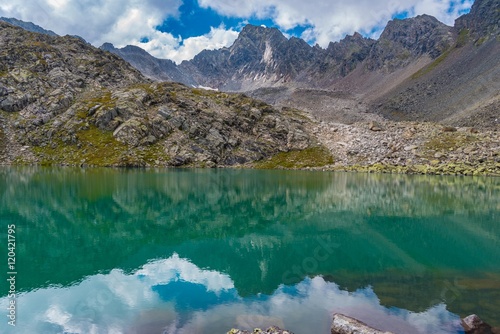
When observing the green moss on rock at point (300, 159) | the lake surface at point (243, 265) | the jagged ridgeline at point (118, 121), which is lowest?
the lake surface at point (243, 265)

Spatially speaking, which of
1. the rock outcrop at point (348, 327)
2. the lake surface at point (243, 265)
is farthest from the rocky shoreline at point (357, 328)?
the lake surface at point (243, 265)

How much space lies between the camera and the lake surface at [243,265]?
15836 millimetres

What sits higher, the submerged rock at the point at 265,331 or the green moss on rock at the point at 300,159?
the green moss on rock at the point at 300,159

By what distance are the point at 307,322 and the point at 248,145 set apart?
12233cm

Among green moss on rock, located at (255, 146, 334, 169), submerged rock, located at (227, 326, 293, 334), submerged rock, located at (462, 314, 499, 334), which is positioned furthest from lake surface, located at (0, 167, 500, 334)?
green moss on rock, located at (255, 146, 334, 169)

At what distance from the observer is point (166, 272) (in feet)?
71.3

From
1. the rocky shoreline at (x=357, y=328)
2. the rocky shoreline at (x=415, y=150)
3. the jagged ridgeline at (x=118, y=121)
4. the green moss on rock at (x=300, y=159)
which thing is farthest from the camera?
the green moss on rock at (x=300, y=159)

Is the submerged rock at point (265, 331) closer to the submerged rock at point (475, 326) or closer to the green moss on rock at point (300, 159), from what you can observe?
the submerged rock at point (475, 326)

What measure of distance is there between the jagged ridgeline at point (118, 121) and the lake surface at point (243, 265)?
78.6m

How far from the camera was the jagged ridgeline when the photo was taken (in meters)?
121

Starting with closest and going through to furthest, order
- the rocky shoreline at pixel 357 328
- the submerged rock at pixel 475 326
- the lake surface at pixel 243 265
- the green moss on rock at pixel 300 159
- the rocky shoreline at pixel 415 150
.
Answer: the rocky shoreline at pixel 357 328 < the submerged rock at pixel 475 326 < the lake surface at pixel 243 265 < the rocky shoreline at pixel 415 150 < the green moss on rock at pixel 300 159

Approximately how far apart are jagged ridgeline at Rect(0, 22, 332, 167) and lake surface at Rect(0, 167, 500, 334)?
78.6 metres

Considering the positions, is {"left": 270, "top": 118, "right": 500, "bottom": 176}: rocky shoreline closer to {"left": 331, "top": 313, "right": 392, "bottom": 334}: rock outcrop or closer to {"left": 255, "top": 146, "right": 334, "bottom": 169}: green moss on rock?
{"left": 255, "top": 146, "right": 334, "bottom": 169}: green moss on rock

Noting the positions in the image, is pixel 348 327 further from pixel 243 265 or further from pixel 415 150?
pixel 415 150
